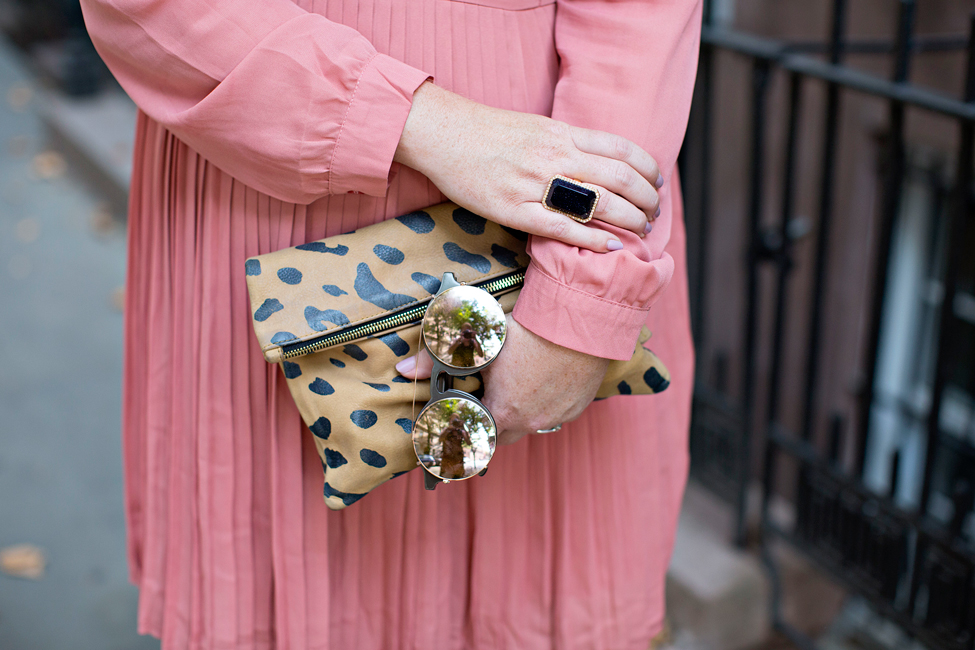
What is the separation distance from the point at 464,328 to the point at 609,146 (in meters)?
0.28

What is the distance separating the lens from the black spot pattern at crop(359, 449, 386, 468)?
103 centimetres

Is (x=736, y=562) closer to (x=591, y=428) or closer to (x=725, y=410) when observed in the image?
(x=725, y=410)

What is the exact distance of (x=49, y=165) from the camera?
483 cm

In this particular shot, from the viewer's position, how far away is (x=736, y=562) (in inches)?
104

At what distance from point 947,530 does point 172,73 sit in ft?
6.92

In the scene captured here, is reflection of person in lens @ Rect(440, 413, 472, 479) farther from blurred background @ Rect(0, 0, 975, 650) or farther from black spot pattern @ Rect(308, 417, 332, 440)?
blurred background @ Rect(0, 0, 975, 650)

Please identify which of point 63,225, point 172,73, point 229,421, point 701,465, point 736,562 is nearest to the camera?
point 172,73

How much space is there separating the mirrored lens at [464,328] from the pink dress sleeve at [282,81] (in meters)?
0.18

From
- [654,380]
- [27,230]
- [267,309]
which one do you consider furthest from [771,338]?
[27,230]

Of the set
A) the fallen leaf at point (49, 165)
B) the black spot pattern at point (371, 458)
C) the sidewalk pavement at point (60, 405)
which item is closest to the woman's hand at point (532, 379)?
the black spot pattern at point (371, 458)

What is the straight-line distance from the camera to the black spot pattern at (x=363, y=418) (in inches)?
40.4

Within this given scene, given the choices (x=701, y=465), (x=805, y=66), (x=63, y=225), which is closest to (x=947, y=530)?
(x=701, y=465)

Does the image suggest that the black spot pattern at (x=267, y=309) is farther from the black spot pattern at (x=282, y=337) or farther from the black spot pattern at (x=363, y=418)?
the black spot pattern at (x=363, y=418)

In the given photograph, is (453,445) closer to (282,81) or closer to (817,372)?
(282,81)
